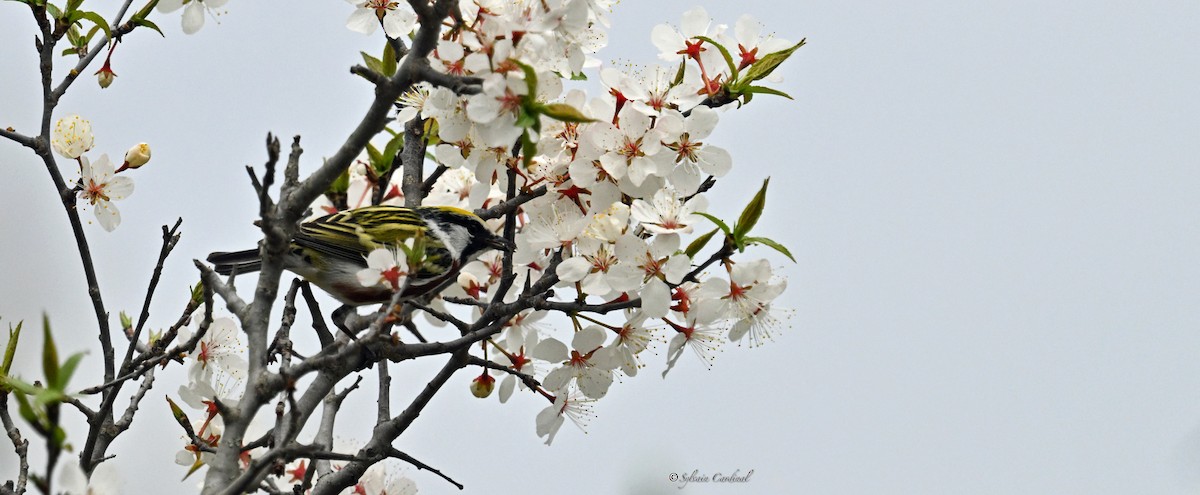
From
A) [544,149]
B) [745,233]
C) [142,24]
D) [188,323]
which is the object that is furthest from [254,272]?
[745,233]

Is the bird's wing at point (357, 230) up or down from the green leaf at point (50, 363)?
up

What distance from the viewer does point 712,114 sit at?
356cm

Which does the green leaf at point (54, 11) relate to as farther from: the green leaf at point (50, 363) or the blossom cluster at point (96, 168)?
the green leaf at point (50, 363)

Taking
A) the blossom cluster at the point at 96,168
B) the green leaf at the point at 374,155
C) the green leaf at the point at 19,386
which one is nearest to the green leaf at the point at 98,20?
the blossom cluster at the point at 96,168

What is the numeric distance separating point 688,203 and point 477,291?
1216 mm

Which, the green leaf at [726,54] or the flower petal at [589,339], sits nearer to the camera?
the green leaf at [726,54]

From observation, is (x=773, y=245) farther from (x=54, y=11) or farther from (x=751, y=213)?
(x=54, y=11)

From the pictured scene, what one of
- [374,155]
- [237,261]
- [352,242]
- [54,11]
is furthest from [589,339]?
[54,11]

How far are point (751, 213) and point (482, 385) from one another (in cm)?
139

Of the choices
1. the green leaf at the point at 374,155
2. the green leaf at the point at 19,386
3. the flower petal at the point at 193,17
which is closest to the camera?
the green leaf at the point at 19,386

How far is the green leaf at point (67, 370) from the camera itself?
1991 mm

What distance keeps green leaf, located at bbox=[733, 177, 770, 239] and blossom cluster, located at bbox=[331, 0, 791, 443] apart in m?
0.14

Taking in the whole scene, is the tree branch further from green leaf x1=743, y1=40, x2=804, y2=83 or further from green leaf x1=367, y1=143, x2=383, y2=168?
green leaf x1=743, y1=40, x2=804, y2=83

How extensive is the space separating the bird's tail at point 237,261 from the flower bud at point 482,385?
111 centimetres
